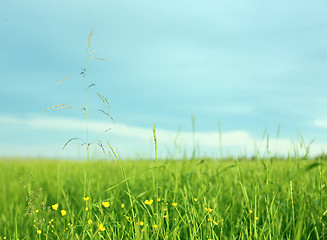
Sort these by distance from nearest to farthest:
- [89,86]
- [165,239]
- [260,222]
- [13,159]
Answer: [165,239]
[89,86]
[260,222]
[13,159]

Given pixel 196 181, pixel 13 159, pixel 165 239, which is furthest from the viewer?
pixel 13 159

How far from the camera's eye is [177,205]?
10.8 feet

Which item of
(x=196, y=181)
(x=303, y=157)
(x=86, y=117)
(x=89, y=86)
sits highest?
(x=89, y=86)

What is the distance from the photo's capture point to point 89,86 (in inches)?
111

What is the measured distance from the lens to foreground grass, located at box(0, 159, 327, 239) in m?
2.64

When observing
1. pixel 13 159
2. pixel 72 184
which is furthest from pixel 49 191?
pixel 13 159

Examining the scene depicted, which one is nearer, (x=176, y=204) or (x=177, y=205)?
(x=176, y=204)

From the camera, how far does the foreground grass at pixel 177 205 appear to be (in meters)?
2.64

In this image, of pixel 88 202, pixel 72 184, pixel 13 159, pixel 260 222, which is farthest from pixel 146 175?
pixel 13 159

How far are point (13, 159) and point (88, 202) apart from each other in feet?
39.1

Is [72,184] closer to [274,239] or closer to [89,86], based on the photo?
[89,86]

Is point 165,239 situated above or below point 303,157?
below

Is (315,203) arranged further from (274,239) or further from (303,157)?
(274,239)

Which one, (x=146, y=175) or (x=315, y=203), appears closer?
(x=315, y=203)
